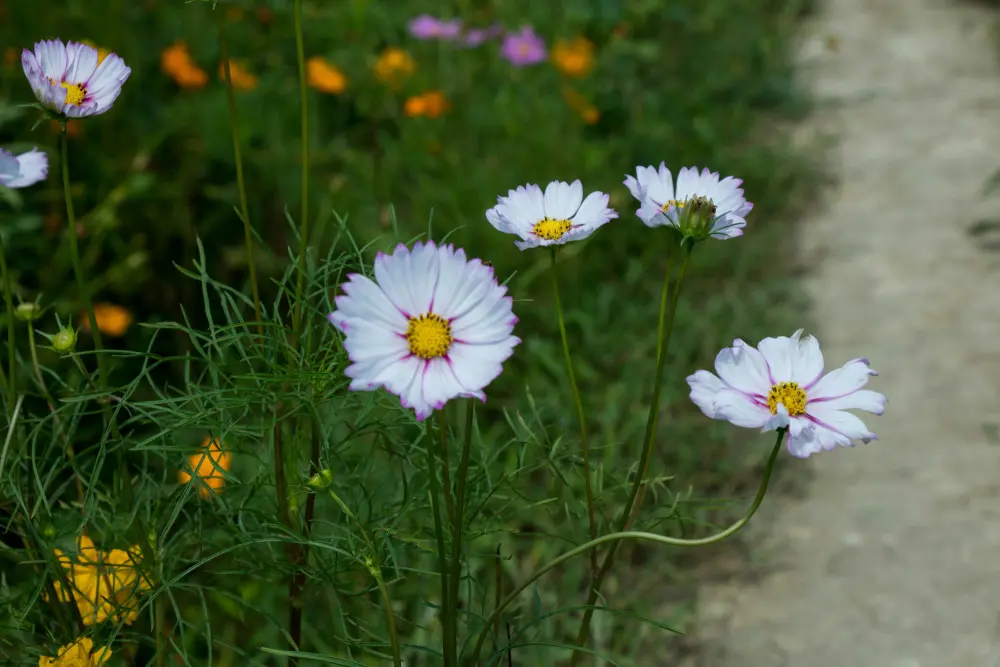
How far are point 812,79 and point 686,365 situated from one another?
5.42 ft

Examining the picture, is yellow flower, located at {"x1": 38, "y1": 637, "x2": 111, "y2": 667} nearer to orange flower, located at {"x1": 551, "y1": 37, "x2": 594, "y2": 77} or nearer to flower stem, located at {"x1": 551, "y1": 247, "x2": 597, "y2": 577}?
flower stem, located at {"x1": 551, "y1": 247, "x2": 597, "y2": 577}

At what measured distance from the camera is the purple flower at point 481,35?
7.83 ft

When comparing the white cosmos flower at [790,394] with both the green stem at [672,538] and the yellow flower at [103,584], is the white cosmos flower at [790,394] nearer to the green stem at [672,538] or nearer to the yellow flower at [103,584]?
the green stem at [672,538]

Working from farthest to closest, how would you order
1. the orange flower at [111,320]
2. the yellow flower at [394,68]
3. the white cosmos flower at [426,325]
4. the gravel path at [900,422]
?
the yellow flower at [394,68] < the orange flower at [111,320] < the gravel path at [900,422] < the white cosmos flower at [426,325]

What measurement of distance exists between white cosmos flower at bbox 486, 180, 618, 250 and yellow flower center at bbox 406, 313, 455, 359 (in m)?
0.11

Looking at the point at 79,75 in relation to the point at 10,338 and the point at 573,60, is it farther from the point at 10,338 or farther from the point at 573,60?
the point at 573,60

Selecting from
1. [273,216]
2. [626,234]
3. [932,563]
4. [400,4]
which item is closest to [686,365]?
[626,234]

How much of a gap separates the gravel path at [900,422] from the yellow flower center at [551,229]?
2.48ft

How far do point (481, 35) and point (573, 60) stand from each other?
9.5 inches

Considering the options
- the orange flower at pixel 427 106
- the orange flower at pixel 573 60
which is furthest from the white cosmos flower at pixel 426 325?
the orange flower at pixel 573 60

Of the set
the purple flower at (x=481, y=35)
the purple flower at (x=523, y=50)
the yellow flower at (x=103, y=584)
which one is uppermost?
the purple flower at (x=481, y=35)

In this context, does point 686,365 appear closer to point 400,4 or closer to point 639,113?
point 639,113

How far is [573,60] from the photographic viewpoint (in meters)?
2.35

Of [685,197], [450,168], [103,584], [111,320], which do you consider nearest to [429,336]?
[685,197]
